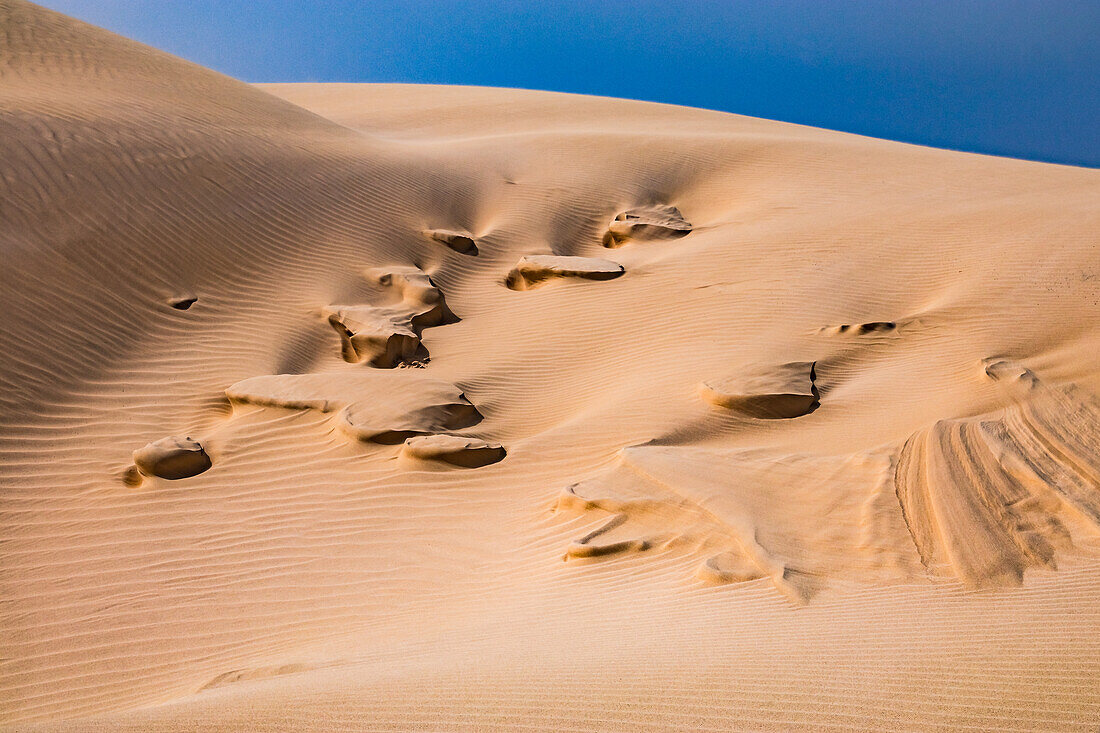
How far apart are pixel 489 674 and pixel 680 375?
18.3 feet

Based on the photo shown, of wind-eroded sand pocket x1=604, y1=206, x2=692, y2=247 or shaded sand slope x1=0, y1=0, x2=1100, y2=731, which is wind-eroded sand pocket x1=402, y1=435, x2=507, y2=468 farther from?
wind-eroded sand pocket x1=604, y1=206, x2=692, y2=247

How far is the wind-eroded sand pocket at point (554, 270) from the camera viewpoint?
11461mm

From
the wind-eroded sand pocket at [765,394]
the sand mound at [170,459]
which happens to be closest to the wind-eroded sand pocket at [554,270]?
the wind-eroded sand pocket at [765,394]

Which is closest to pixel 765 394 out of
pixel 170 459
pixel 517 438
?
pixel 517 438

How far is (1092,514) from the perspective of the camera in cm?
507

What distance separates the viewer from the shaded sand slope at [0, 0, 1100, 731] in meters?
3.54

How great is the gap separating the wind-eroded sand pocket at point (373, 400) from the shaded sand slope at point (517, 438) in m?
0.05

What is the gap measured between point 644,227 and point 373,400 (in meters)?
7.21

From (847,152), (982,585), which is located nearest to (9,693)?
(982,585)

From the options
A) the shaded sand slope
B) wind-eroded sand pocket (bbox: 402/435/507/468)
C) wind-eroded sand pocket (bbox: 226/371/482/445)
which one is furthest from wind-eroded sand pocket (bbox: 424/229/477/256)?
wind-eroded sand pocket (bbox: 402/435/507/468)

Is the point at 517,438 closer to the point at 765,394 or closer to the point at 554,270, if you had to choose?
the point at 765,394

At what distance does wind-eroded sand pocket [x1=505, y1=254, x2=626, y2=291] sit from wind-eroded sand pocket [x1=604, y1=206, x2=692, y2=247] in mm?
1980

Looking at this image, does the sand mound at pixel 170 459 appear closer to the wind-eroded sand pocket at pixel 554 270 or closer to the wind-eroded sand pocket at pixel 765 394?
the wind-eroded sand pocket at pixel 765 394

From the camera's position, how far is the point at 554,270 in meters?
11.6
